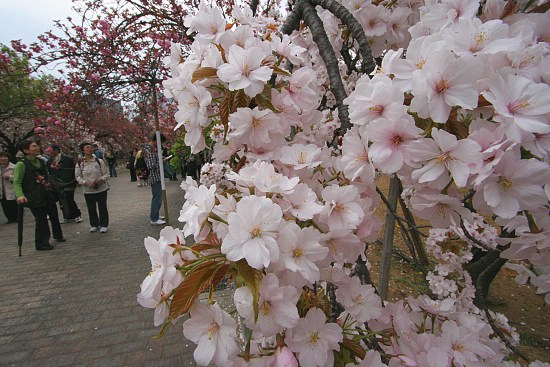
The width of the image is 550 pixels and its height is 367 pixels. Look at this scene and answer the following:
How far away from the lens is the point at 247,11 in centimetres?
108

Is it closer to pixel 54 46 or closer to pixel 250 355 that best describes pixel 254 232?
pixel 250 355

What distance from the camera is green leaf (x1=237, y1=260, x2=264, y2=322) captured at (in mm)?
622

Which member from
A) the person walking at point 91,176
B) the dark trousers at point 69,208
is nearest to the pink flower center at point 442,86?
the person walking at point 91,176

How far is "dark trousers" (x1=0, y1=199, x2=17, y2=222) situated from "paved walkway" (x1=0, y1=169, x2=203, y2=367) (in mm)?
1311

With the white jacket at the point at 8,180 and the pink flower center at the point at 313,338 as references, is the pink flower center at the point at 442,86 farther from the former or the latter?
the white jacket at the point at 8,180

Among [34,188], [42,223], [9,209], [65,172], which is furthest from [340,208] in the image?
[9,209]

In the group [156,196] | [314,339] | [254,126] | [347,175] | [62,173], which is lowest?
[156,196]

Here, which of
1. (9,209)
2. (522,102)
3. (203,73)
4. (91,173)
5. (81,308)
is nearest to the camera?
(522,102)

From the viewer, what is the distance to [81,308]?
3771mm

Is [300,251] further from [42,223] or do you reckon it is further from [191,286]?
[42,223]

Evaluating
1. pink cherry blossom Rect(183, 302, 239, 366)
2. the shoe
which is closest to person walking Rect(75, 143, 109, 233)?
the shoe

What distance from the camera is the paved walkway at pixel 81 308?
9.68ft

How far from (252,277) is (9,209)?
9.68 meters

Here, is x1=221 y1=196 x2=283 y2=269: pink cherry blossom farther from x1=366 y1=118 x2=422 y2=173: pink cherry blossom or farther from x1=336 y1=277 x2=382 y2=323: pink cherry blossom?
x1=336 y1=277 x2=382 y2=323: pink cherry blossom
